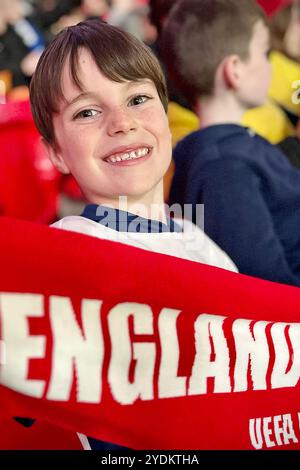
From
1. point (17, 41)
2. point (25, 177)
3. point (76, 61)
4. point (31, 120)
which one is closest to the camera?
point (76, 61)

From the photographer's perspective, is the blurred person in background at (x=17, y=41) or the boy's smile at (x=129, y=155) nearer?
the boy's smile at (x=129, y=155)

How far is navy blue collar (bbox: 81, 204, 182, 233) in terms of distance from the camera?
71 centimetres

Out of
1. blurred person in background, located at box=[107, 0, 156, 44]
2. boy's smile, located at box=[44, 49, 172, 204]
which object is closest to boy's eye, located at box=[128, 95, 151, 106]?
boy's smile, located at box=[44, 49, 172, 204]

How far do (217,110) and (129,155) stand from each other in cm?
18

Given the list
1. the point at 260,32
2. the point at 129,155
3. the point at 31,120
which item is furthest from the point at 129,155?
the point at 260,32

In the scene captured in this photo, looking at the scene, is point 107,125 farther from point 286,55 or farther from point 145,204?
point 286,55

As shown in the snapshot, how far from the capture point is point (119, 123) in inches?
27.0

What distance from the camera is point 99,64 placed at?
2.23 ft

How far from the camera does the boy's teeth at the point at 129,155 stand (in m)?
0.70

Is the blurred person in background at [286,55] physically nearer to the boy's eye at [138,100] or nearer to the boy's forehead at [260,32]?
the boy's forehead at [260,32]

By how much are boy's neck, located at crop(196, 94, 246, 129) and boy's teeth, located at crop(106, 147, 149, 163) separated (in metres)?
0.15

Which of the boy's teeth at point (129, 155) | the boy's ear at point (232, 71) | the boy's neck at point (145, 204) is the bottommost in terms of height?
the boy's neck at point (145, 204)

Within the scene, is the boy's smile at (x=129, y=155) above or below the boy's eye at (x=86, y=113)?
below

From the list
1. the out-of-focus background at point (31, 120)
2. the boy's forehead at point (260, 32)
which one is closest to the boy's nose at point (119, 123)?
the out-of-focus background at point (31, 120)
